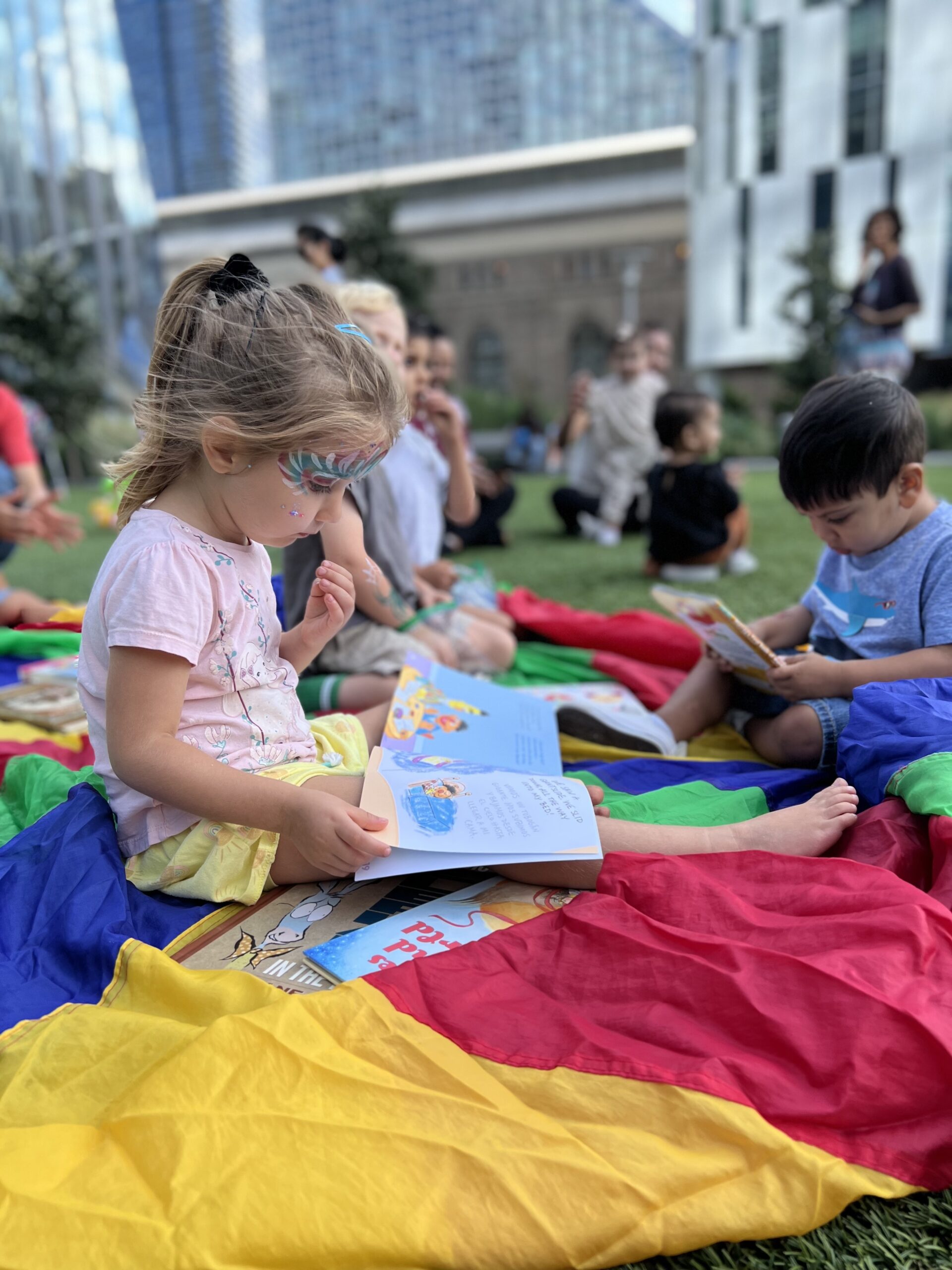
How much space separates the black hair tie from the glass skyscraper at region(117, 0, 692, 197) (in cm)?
3131

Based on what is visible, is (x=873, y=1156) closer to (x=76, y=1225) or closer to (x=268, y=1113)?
(x=268, y=1113)

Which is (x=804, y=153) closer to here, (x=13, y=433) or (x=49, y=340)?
(x=49, y=340)

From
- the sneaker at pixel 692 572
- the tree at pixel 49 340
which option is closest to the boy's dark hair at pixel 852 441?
the sneaker at pixel 692 572

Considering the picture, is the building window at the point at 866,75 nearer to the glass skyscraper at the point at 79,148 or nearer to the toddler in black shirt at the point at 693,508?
the glass skyscraper at the point at 79,148

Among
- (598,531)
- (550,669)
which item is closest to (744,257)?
(598,531)

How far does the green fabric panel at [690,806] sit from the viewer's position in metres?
1.62

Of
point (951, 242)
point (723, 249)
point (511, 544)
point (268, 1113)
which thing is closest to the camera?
point (268, 1113)

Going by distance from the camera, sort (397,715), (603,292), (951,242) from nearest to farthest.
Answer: (397,715) → (951,242) → (603,292)

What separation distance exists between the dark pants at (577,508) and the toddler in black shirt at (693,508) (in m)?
1.55

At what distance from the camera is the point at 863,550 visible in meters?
1.90

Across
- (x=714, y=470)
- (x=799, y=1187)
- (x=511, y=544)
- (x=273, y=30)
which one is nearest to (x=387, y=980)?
(x=799, y=1187)

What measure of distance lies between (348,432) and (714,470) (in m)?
3.58

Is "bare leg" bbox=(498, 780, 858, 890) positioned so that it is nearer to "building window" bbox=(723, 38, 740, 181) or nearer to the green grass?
the green grass

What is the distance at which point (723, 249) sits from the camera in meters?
19.6
